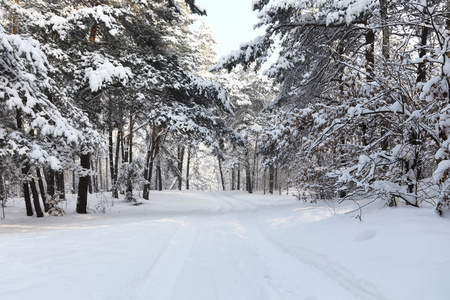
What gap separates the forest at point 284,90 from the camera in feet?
16.3

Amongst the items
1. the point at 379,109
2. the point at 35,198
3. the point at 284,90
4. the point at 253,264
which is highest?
the point at 284,90

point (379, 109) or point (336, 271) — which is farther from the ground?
point (379, 109)

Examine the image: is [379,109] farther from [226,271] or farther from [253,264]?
[226,271]

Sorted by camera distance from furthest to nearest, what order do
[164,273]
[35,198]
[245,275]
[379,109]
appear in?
[35,198]
[379,109]
[164,273]
[245,275]

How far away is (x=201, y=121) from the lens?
12258 millimetres

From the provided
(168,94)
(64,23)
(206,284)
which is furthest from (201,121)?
(206,284)

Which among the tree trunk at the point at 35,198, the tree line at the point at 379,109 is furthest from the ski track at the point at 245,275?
the tree trunk at the point at 35,198

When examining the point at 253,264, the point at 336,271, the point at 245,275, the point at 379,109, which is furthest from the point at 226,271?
the point at 379,109

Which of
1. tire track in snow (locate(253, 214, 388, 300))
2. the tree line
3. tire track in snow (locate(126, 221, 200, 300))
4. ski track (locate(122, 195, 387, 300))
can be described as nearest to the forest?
the tree line

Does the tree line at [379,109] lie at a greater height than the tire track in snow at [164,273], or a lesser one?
greater

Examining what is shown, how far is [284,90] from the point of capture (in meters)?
12.1

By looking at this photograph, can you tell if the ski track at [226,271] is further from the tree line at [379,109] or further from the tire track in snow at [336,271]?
the tree line at [379,109]

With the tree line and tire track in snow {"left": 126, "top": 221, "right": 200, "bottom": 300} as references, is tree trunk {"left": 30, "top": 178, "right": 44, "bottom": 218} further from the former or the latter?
the tree line

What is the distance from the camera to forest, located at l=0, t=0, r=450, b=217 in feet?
16.3
